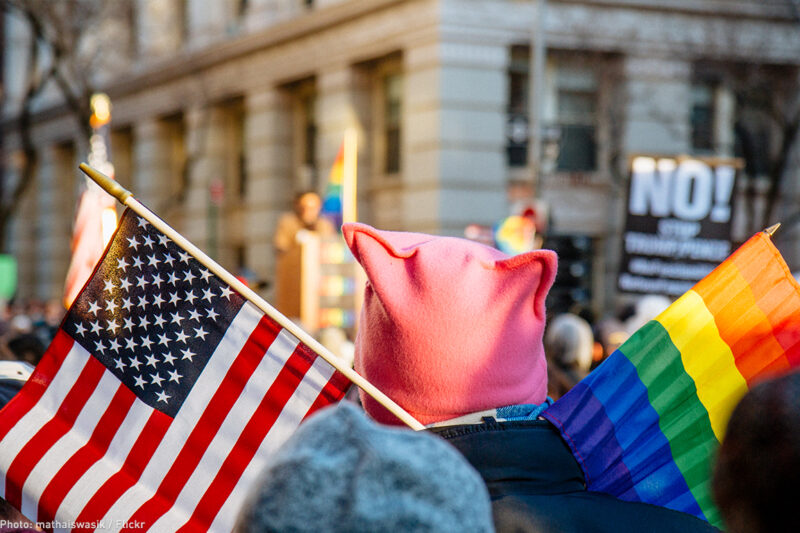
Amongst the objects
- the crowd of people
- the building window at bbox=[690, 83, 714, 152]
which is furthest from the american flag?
the building window at bbox=[690, 83, 714, 152]

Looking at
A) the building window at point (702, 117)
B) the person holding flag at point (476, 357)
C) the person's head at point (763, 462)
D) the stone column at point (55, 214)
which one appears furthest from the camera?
the stone column at point (55, 214)

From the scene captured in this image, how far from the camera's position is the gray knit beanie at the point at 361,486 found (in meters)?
1.48

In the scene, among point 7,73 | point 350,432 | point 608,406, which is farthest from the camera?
point 7,73

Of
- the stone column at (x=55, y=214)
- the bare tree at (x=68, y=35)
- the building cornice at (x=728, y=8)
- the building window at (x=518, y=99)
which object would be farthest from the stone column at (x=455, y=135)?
the stone column at (x=55, y=214)

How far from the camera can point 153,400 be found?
122 inches

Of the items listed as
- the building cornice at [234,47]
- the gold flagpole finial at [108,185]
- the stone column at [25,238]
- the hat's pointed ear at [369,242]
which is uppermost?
the building cornice at [234,47]

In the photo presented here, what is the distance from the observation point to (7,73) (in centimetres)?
4062

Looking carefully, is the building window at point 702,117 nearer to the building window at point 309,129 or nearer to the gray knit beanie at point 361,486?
the building window at point 309,129

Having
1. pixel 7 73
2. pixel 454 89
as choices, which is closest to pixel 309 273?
pixel 454 89

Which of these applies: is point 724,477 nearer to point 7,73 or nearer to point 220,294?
point 220,294

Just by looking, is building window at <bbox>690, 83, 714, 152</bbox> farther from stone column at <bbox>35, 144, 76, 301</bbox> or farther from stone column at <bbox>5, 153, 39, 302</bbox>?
stone column at <bbox>5, 153, 39, 302</bbox>

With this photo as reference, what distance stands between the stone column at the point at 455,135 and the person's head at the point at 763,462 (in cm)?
1825

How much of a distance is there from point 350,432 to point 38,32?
78.7 feet

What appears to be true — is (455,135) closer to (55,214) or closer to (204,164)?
(204,164)
